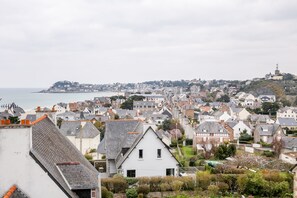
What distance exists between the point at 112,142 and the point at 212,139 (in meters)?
39.9

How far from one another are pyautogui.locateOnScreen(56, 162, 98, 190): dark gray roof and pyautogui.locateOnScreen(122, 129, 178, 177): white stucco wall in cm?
2037

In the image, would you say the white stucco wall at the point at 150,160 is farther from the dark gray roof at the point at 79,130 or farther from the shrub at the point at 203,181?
the dark gray roof at the point at 79,130

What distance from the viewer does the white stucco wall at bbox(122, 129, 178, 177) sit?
3659 cm

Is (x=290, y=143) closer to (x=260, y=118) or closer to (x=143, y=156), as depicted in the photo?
(x=143, y=156)

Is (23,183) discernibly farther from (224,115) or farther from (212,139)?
(224,115)

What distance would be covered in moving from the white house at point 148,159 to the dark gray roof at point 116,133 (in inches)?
69.4

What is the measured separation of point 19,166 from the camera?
13.4 meters

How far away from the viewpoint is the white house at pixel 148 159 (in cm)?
3653

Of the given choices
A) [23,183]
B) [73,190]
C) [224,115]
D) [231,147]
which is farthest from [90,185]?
[224,115]

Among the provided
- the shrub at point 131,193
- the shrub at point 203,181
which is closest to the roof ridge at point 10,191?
the shrub at point 131,193

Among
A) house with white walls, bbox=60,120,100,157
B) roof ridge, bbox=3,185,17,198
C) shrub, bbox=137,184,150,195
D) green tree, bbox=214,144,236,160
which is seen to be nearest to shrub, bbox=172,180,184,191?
shrub, bbox=137,184,150,195

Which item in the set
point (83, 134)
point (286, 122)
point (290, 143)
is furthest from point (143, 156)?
point (286, 122)

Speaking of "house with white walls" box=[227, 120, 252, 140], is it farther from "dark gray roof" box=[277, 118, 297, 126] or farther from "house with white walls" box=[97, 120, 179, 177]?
"house with white walls" box=[97, 120, 179, 177]

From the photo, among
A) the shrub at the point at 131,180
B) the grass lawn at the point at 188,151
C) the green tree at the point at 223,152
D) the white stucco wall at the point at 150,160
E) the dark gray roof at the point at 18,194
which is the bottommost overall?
the grass lawn at the point at 188,151
